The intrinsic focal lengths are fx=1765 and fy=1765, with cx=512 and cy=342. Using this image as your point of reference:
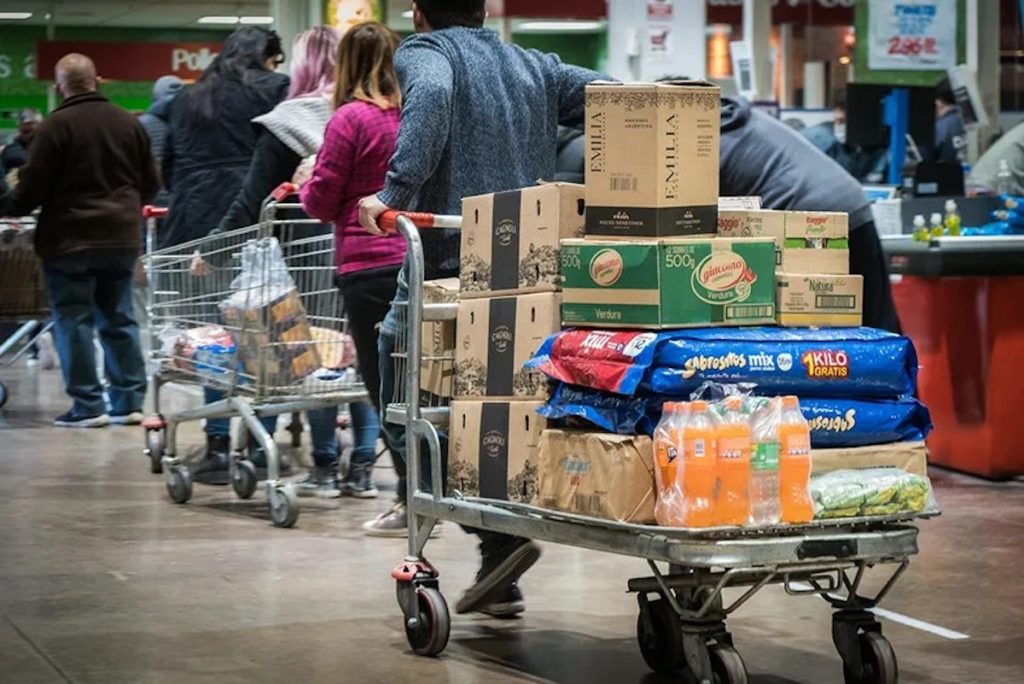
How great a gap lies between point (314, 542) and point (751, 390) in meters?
2.87

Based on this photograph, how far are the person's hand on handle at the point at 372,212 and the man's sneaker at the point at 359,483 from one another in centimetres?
290

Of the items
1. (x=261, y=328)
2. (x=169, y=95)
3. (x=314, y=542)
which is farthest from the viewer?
(x=169, y=95)

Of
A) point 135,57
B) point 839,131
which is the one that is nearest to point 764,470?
point 839,131

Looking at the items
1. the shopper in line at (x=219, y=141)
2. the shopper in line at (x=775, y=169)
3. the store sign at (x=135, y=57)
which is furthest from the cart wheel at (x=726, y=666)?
the store sign at (x=135, y=57)

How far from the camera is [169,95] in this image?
34.9 ft

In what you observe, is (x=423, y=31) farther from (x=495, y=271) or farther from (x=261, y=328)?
(x=261, y=328)

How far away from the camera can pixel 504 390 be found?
14.5ft

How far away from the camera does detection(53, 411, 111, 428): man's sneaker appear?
10039mm

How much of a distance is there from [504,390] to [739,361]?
759 mm

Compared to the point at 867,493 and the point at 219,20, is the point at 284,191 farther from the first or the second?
the point at 219,20

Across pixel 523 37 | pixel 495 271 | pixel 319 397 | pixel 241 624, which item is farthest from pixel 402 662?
pixel 523 37

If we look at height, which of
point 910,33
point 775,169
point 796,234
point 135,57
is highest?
point 135,57

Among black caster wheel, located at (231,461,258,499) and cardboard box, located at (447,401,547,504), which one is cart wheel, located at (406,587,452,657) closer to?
cardboard box, located at (447,401,547,504)

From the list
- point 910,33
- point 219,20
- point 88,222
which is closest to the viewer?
point 88,222
